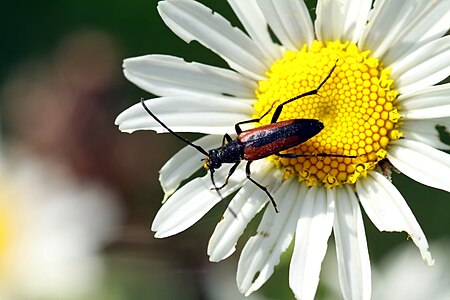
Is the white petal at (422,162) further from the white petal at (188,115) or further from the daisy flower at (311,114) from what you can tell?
the white petal at (188,115)

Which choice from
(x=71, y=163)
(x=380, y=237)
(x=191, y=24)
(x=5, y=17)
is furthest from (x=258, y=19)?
(x=5, y=17)

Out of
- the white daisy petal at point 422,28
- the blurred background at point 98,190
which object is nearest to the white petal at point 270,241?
the white daisy petal at point 422,28

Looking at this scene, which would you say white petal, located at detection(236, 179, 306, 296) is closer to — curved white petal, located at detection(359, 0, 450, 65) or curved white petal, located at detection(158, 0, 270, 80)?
curved white petal, located at detection(158, 0, 270, 80)

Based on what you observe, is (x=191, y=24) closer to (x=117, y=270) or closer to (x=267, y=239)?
(x=267, y=239)

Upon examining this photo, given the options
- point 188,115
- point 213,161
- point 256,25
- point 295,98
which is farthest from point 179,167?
point 256,25

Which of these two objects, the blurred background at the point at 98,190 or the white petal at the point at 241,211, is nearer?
the white petal at the point at 241,211

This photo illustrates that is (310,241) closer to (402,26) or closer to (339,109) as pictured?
(339,109)
